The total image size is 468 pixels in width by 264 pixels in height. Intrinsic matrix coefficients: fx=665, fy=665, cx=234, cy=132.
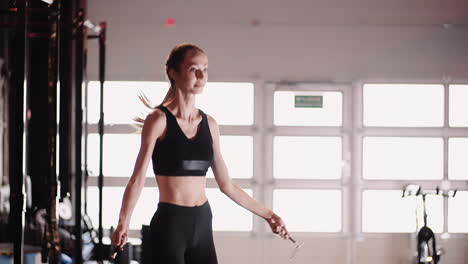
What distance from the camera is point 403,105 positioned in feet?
24.4

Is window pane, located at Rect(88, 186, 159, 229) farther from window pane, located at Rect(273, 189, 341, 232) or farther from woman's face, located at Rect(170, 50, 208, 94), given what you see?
woman's face, located at Rect(170, 50, 208, 94)

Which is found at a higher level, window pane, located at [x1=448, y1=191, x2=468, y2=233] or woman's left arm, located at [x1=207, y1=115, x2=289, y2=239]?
woman's left arm, located at [x1=207, y1=115, x2=289, y2=239]

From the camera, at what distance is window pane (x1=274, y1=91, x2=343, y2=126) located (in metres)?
7.39

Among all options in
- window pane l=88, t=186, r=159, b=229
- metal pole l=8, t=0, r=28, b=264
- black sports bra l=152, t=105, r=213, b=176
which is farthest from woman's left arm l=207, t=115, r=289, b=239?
window pane l=88, t=186, r=159, b=229

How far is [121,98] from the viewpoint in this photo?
7.41m

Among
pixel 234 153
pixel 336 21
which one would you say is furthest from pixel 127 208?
pixel 336 21

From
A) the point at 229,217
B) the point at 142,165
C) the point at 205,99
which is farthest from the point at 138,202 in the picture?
the point at 142,165

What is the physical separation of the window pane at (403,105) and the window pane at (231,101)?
1294 mm

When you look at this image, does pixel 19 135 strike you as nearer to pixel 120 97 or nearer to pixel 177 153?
pixel 177 153

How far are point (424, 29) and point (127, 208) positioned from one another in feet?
18.6

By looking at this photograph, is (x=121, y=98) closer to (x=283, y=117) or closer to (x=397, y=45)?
(x=283, y=117)

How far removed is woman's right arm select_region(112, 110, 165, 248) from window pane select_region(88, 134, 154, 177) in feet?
15.5

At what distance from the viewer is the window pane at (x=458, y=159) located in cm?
744

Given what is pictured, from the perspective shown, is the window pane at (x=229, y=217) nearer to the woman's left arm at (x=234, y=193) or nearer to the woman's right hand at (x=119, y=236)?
the woman's left arm at (x=234, y=193)
